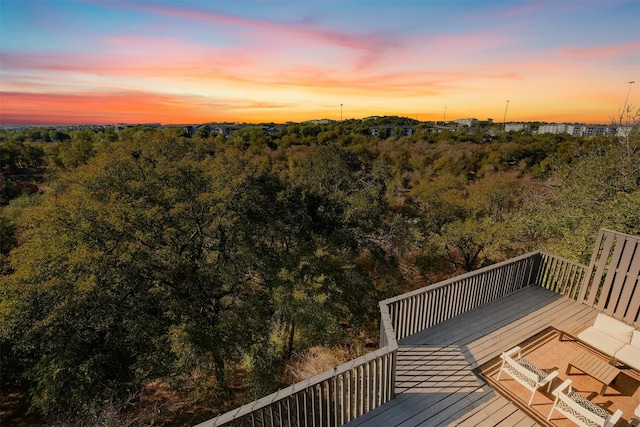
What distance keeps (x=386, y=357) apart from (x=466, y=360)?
5.19 ft

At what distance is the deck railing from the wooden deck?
0.15 meters

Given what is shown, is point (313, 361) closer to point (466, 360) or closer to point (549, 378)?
point (466, 360)

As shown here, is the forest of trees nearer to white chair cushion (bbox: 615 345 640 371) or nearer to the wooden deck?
the wooden deck

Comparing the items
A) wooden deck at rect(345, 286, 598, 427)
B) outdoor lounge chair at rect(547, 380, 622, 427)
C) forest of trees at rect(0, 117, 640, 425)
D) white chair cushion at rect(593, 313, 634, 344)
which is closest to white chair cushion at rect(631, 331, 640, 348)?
white chair cushion at rect(593, 313, 634, 344)

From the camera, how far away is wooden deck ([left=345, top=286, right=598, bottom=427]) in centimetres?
333

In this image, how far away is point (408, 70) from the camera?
14.2 meters

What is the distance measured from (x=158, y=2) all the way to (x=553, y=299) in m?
10.7

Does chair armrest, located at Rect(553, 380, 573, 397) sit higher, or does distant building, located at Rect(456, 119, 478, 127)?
distant building, located at Rect(456, 119, 478, 127)

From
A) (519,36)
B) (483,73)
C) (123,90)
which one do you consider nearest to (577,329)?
(519,36)

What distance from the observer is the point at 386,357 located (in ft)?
10.8

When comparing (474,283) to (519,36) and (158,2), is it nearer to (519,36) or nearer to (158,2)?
(519,36)

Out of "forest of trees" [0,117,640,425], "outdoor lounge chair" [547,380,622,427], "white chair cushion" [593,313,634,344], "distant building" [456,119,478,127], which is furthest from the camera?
"distant building" [456,119,478,127]

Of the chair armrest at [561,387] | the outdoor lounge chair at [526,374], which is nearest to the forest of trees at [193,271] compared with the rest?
the outdoor lounge chair at [526,374]

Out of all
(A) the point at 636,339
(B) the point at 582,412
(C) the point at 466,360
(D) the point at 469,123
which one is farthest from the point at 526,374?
(D) the point at 469,123
